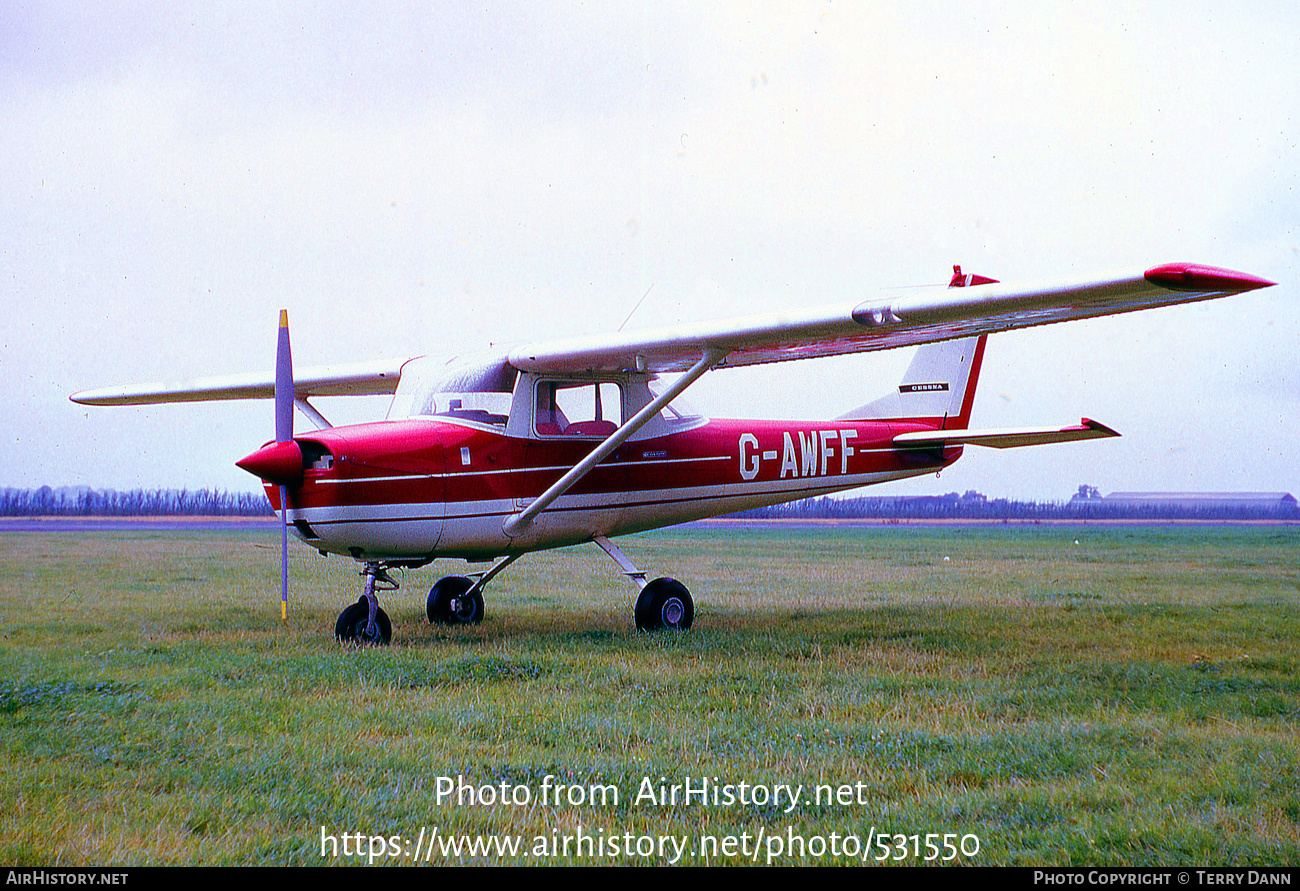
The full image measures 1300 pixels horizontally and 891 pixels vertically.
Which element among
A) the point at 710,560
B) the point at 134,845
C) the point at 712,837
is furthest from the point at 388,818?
the point at 710,560

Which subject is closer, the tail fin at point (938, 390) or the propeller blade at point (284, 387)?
the propeller blade at point (284, 387)

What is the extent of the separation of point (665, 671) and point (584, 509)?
3.11 m

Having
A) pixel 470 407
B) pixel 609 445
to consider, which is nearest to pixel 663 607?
pixel 609 445

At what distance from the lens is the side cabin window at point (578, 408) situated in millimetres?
10547

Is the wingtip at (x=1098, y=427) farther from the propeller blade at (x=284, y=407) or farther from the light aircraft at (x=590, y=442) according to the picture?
the propeller blade at (x=284, y=407)

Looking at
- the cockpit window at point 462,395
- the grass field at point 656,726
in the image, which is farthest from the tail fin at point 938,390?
the cockpit window at point 462,395

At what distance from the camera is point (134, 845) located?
13.5 ft

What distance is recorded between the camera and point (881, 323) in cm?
878

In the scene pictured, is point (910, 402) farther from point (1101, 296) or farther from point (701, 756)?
point (701, 756)

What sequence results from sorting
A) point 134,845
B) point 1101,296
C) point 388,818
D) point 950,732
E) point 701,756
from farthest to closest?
point 1101,296 < point 950,732 < point 701,756 < point 388,818 < point 134,845

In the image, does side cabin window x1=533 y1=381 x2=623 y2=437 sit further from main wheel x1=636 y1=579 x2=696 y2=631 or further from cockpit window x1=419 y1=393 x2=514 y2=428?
main wheel x1=636 y1=579 x2=696 y2=631

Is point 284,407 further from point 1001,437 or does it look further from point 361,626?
point 1001,437

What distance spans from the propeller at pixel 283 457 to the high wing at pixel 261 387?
2.76 m

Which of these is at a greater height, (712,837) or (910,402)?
(910,402)
